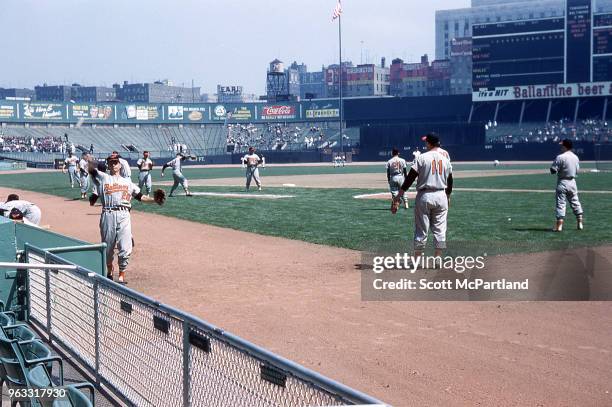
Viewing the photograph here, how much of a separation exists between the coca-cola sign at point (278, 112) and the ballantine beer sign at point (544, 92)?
30.2 m

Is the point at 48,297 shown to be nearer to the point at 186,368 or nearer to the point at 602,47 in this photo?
the point at 186,368

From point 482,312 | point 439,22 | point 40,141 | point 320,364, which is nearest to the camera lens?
point 320,364

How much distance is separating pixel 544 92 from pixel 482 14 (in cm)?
10854

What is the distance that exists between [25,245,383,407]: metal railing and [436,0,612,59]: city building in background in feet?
513

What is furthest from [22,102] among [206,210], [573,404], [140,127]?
[573,404]

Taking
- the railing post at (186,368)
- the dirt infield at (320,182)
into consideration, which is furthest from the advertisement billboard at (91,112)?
the railing post at (186,368)

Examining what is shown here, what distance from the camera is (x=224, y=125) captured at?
339ft

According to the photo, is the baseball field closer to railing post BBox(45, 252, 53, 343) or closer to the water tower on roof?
railing post BBox(45, 252, 53, 343)

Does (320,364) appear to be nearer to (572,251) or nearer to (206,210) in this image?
(572,251)

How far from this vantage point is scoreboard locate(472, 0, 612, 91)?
69.1 m

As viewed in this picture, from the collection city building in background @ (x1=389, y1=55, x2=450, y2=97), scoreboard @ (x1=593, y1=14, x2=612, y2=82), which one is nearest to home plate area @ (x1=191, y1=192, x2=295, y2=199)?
scoreboard @ (x1=593, y1=14, x2=612, y2=82)

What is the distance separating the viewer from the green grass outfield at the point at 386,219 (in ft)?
47.2

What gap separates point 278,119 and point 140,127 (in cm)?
1884

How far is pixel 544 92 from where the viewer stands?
72625 millimetres
